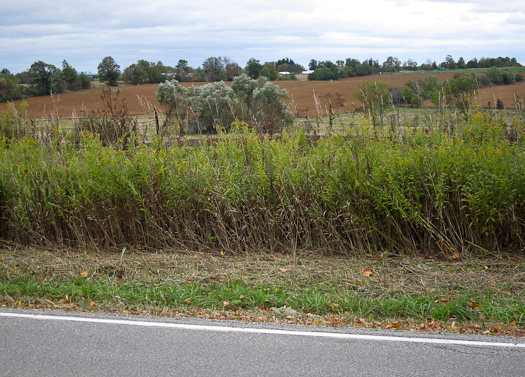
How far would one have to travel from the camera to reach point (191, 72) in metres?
25.5

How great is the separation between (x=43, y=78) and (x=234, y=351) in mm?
15136

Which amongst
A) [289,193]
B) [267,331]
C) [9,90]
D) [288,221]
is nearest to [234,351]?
[267,331]

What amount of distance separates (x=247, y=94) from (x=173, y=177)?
47.9ft

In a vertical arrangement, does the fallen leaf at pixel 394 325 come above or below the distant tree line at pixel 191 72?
below

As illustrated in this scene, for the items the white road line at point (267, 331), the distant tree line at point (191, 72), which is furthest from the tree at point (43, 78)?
the white road line at point (267, 331)

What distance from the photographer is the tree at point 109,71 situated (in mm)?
19172

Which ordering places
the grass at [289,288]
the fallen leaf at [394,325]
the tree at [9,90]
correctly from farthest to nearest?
the tree at [9,90]
the grass at [289,288]
the fallen leaf at [394,325]

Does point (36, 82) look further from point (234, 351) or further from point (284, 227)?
point (234, 351)

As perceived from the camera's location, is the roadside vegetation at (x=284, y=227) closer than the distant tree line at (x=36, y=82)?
Yes

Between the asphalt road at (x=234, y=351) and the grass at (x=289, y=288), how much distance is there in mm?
382

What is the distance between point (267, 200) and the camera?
785cm

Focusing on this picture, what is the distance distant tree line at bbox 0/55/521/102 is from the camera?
1673 centimetres

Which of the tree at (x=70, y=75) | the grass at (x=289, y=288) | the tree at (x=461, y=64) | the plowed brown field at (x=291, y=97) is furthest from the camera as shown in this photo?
the tree at (x=461, y=64)

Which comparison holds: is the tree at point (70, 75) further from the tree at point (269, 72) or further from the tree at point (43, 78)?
the tree at point (269, 72)
